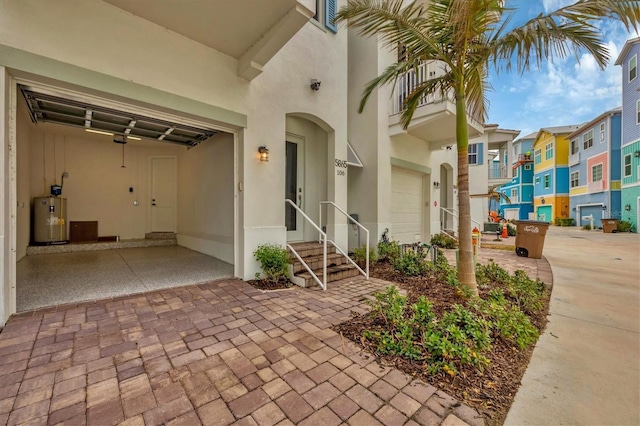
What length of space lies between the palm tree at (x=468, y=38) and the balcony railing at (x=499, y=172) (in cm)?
1570

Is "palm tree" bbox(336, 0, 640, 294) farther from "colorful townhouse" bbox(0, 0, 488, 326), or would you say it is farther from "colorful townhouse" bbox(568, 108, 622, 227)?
"colorful townhouse" bbox(568, 108, 622, 227)

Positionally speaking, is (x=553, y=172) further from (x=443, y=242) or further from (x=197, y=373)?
(x=197, y=373)

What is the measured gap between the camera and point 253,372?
2.19 meters

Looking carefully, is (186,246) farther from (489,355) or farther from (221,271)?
(489,355)

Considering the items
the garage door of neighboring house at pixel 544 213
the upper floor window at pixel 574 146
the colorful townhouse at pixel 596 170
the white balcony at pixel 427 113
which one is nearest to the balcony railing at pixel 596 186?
the colorful townhouse at pixel 596 170

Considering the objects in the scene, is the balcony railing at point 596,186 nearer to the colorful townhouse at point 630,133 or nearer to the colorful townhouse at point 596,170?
the colorful townhouse at point 596,170

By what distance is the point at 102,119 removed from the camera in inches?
201

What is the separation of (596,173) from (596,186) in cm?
119

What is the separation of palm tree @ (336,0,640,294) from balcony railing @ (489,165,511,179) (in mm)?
15698

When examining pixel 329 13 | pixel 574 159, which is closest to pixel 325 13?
pixel 329 13

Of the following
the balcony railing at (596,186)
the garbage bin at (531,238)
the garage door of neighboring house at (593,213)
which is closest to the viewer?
the garbage bin at (531,238)

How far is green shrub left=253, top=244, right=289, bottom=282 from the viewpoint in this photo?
4746 millimetres

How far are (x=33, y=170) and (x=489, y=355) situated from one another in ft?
35.1

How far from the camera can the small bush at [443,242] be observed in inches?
377
